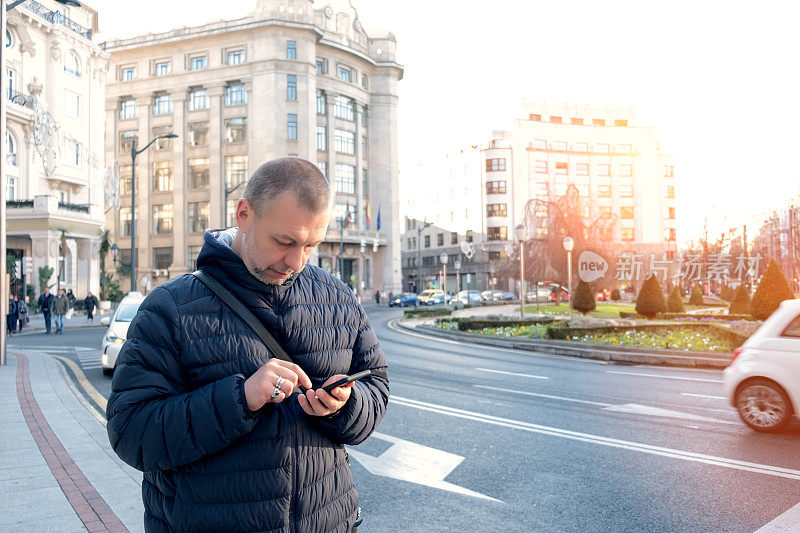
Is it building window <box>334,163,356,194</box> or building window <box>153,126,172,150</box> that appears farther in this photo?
building window <box>334,163,356,194</box>

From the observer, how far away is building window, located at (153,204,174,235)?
70.6m

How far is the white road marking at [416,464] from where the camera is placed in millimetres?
5766

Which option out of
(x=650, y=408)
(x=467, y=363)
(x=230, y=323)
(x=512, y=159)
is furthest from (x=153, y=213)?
(x=230, y=323)

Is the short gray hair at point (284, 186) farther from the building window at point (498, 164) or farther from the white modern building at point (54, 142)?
the building window at point (498, 164)

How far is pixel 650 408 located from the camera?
9.20 m

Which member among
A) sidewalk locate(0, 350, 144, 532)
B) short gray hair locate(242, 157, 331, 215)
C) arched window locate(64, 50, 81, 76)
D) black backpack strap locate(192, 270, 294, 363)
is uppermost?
arched window locate(64, 50, 81, 76)

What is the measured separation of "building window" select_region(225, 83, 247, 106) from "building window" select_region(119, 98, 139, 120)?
459 inches

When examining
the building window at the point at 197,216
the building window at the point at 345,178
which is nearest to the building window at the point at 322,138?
the building window at the point at 345,178

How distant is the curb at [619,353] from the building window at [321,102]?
54.8 m

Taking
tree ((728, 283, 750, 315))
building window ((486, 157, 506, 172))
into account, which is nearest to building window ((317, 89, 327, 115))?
building window ((486, 157, 506, 172))

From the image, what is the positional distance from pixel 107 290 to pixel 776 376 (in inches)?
1789

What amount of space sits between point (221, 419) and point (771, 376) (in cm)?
737

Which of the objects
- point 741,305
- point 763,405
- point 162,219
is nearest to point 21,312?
point 763,405

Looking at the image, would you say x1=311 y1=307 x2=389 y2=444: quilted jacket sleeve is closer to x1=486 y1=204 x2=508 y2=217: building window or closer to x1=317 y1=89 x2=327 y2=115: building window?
x1=317 y1=89 x2=327 y2=115: building window
